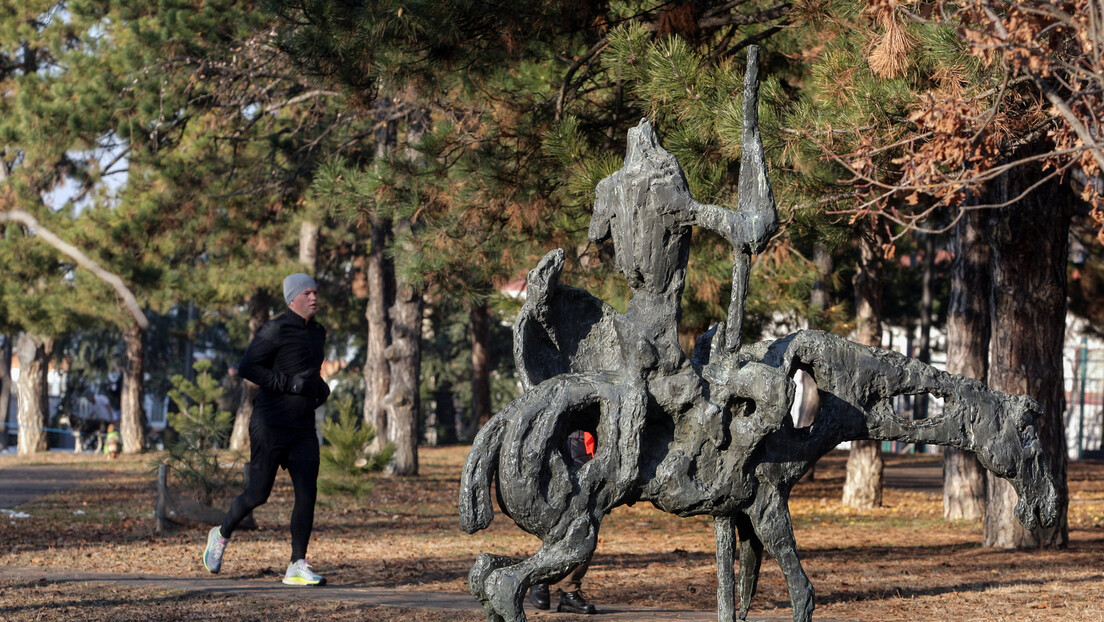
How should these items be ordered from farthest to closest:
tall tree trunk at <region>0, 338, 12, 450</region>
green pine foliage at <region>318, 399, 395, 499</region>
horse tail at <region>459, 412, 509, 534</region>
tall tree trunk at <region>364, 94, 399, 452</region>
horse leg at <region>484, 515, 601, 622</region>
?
tall tree trunk at <region>0, 338, 12, 450</region>, tall tree trunk at <region>364, 94, 399, 452</region>, green pine foliage at <region>318, 399, 395, 499</region>, horse tail at <region>459, 412, 509, 534</region>, horse leg at <region>484, 515, 601, 622</region>

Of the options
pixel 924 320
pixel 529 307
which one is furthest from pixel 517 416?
pixel 924 320

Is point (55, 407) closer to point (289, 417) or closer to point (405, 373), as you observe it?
point (405, 373)

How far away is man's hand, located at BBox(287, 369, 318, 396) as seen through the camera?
7.69 meters

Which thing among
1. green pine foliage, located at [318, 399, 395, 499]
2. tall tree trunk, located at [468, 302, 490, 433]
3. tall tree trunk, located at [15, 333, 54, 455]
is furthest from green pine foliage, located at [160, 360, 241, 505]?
tall tree trunk, located at [15, 333, 54, 455]

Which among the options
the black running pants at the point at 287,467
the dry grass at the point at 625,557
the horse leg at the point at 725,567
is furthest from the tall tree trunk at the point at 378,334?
the horse leg at the point at 725,567

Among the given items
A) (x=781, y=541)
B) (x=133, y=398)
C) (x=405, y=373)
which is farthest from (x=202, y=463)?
(x=133, y=398)

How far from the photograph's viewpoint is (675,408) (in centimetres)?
512

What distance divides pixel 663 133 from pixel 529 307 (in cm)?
463

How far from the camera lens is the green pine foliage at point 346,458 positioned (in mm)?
12719

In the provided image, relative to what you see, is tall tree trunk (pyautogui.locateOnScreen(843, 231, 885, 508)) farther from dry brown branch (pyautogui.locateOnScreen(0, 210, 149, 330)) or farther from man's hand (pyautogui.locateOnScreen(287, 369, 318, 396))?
dry brown branch (pyautogui.locateOnScreen(0, 210, 149, 330))

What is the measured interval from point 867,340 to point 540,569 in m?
11.1

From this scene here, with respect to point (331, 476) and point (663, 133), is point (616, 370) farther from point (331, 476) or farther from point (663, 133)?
point (331, 476)

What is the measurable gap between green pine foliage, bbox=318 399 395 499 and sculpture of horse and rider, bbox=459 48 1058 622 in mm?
7684

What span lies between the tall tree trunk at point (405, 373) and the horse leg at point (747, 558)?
1306cm
